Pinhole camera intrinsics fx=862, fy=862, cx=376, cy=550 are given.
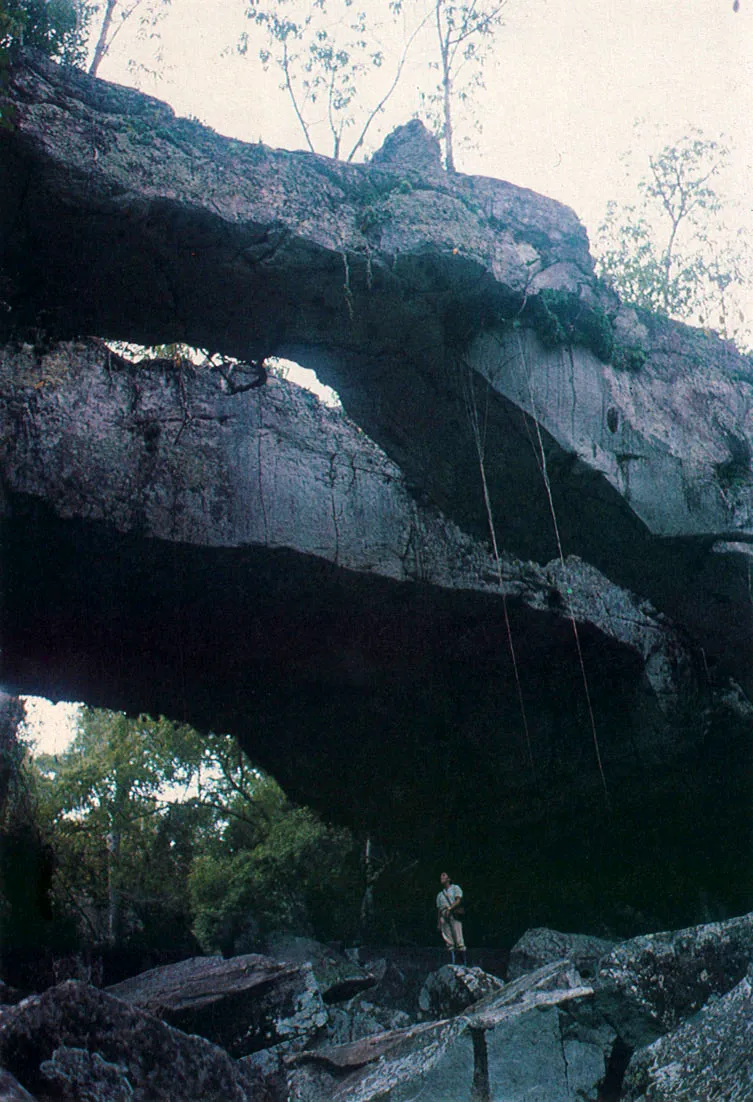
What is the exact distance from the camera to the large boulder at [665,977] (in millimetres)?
3586

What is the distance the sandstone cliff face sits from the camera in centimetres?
519

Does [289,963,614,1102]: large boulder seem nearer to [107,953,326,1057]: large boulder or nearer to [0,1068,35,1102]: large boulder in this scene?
[0,1068,35,1102]: large boulder

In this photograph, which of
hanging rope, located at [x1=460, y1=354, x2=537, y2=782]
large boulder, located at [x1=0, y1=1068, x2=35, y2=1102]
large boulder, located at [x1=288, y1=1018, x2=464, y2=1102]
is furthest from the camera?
hanging rope, located at [x1=460, y1=354, x2=537, y2=782]

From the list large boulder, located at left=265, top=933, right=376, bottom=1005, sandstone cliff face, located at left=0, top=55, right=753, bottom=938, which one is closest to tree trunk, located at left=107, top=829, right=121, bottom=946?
large boulder, located at left=265, top=933, right=376, bottom=1005

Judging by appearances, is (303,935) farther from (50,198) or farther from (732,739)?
(50,198)

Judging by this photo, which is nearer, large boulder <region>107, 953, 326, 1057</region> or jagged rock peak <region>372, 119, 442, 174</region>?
large boulder <region>107, 953, 326, 1057</region>

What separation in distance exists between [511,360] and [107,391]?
115 inches

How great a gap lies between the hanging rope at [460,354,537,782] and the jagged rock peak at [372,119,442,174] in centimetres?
147

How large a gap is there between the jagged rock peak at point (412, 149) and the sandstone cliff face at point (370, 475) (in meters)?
0.03

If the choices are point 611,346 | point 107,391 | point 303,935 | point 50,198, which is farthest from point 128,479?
point 303,935

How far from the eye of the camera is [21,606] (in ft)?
21.6

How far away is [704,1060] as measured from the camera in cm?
293

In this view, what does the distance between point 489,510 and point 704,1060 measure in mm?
4255

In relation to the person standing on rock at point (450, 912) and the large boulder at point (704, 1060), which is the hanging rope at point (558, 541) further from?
the large boulder at point (704, 1060)
